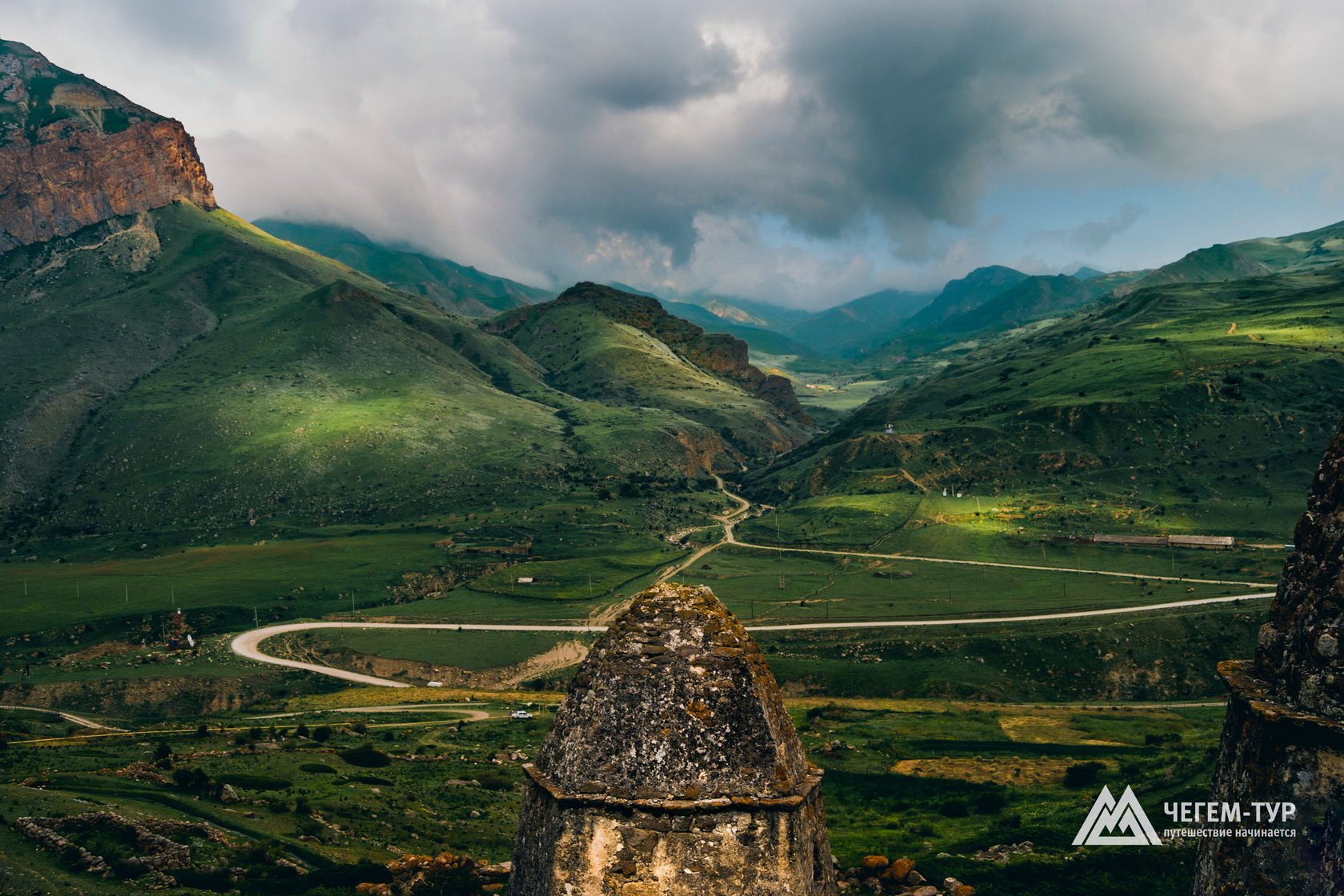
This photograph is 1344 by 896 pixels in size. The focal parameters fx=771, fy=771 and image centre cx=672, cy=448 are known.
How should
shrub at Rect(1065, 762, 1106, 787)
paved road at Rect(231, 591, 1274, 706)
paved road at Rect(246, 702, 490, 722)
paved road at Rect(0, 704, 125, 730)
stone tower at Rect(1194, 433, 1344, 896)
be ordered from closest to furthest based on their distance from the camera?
stone tower at Rect(1194, 433, 1344, 896), shrub at Rect(1065, 762, 1106, 787), paved road at Rect(0, 704, 125, 730), paved road at Rect(246, 702, 490, 722), paved road at Rect(231, 591, 1274, 706)

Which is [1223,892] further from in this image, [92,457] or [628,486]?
[92,457]

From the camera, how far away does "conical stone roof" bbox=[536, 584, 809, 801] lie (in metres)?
9.39

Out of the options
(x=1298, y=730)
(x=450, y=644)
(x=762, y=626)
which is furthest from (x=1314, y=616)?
(x=450, y=644)

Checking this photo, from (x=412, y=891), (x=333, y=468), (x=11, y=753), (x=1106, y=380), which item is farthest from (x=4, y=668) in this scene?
(x=1106, y=380)

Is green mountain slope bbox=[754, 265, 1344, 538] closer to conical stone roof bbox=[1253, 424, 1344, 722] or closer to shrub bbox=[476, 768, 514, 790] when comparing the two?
shrub bbox=[476, 768, 514, 790]

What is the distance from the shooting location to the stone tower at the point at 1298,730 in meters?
8.93

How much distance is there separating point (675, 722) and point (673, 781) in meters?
0.68

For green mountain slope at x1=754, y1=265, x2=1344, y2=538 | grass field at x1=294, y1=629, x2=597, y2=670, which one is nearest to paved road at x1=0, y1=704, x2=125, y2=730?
grass field at x1=294, y1=629, x2=597, y2=670

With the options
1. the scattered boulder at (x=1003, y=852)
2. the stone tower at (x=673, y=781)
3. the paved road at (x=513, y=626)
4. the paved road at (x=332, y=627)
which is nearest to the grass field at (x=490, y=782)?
the scattered boulder at (x=1003, y=852)

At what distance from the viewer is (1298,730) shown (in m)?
9.27

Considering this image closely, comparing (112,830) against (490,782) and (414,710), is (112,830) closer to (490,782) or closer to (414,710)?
(490,782)

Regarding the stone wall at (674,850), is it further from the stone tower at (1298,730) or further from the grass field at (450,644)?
the grass field at (450,644)

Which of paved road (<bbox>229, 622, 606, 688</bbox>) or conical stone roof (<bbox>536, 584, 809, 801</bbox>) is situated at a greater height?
conical stone roof (<bbox>536, 584, 809, 801</bbox>)

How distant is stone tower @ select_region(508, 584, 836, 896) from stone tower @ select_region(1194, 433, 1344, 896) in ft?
17.3
